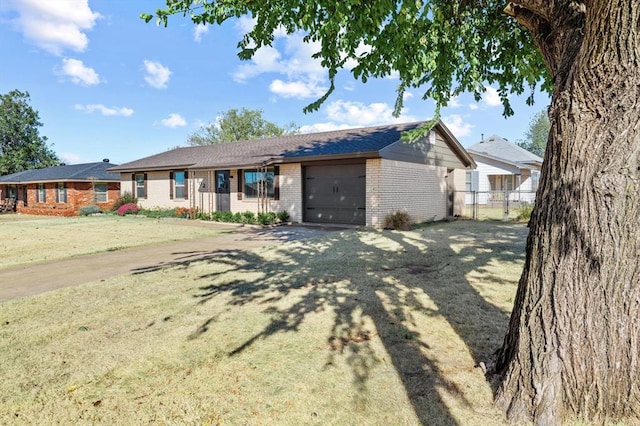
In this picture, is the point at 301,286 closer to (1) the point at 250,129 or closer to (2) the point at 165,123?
(1) the point at 250,129

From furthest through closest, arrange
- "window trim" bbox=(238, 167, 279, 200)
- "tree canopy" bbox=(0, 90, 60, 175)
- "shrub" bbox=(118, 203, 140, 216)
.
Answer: "tree canopy" bbox=(0, 90, 60, 175)
"shrub" bbox=(118, 203, 140, 216)
"window trim" bbox=(238, 167, 279, 200)

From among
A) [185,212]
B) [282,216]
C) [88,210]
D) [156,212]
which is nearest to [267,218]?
[282,216]

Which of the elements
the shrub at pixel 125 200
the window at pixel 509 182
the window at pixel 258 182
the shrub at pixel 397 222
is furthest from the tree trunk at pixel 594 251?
the window at pixel 509 182

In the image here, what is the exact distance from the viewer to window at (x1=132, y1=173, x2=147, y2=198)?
21.3 m

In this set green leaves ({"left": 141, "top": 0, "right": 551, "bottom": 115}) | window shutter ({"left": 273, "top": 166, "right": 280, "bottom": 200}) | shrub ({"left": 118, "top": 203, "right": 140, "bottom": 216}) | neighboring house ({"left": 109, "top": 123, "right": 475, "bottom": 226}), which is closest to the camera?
green leaves ({"left": 141, "top": 0, "right": 551, "bottom": 115})

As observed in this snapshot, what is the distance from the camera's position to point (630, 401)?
7.37 feet

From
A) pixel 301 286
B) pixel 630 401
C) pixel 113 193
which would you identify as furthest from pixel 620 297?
pixel 113 193

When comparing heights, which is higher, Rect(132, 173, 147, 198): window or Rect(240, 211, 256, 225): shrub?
Rect(132, 173, 147, 198): window

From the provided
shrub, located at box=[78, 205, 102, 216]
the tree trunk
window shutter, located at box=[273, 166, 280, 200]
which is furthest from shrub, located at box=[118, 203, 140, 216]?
the tree trunk

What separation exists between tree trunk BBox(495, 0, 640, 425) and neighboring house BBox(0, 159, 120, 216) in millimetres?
25990

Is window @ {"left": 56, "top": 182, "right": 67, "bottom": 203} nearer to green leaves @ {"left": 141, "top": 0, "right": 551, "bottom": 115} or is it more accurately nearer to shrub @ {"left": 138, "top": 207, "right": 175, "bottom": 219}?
shrub @ {"left": 138, "top": 207, "right": 175, "bottom": 219}

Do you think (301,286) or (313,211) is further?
(313,211)

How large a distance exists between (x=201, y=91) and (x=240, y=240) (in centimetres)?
2653

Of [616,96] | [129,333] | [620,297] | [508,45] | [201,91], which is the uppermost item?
[201,91]
